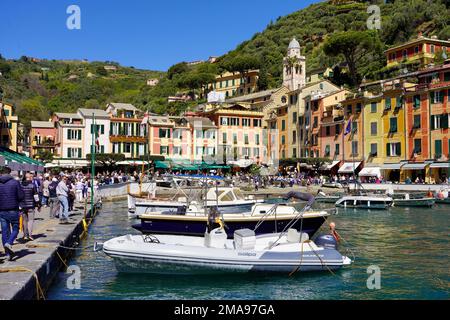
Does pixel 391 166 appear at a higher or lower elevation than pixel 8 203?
higher

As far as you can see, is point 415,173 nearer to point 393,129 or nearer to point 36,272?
point 393,129

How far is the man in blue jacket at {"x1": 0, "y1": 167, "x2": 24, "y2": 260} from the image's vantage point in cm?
1233

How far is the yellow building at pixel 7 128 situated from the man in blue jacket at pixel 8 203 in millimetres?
47429

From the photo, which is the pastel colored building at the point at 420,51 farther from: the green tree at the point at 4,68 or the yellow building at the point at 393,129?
the green tree at the point at 4,68

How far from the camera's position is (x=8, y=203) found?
12.4 metres

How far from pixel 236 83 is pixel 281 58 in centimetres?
1676

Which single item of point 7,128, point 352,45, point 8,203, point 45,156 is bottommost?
point 8,203

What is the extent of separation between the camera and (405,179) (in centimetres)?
5906

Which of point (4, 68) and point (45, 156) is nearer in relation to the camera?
point (45, 156)

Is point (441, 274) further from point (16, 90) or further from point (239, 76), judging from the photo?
point (16, 90)

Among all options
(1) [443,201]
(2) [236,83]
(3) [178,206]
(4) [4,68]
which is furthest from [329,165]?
(4) [4,68]

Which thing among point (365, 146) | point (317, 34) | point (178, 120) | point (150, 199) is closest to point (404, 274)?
point (150, 199)

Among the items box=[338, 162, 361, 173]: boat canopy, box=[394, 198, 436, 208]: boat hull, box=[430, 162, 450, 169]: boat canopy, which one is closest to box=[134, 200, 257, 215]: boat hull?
box=[394, 198, 436, 208]: boat hull

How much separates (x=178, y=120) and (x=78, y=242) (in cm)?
6015
